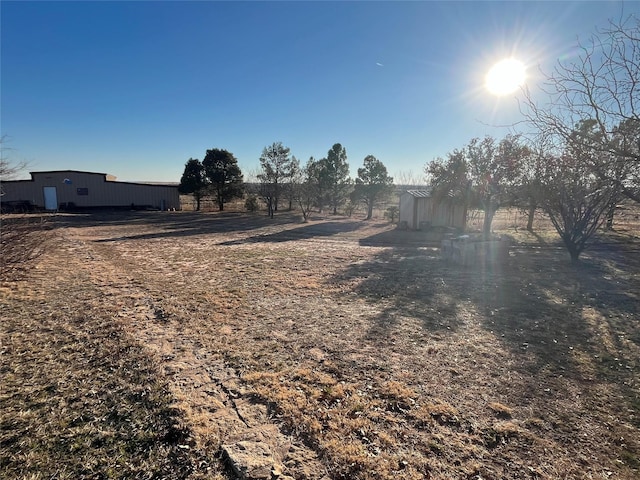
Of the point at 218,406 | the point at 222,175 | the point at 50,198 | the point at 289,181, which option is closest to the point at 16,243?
the point at 218,406

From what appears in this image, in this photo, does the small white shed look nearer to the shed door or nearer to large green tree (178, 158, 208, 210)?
large green tree (178, 158, 208, 210)

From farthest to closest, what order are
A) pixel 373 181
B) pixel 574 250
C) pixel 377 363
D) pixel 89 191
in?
1. pixel 89 191
2. pixel 373 181
3. pixel 574 250
4. pixel 377 363

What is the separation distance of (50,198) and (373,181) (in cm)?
2844

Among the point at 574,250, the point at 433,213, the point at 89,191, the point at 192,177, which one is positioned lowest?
the point at 574,250

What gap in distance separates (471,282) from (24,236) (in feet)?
32.0

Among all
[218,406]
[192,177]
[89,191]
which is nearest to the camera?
[218,406]

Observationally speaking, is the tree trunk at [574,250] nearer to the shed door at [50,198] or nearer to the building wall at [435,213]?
the building wall at [435,213]

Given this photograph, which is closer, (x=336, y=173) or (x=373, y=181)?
(x=373, y=181)

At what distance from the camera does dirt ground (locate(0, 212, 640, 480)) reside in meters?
2.27

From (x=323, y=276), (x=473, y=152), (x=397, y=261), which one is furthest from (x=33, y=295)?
(x=473, y=152)

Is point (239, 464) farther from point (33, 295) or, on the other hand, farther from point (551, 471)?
point (33, 295)

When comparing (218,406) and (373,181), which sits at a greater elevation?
(373,181)

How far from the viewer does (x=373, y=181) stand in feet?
87.1

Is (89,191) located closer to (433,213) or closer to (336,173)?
(336,173)
